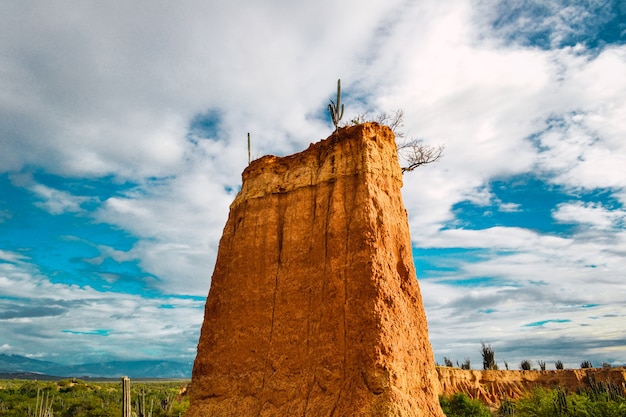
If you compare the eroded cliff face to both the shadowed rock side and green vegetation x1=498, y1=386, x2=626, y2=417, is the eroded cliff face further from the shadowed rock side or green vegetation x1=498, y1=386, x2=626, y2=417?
the shadowed rock side

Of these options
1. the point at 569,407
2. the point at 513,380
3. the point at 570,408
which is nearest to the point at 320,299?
the point at 570,408

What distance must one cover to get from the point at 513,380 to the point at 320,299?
4793cm

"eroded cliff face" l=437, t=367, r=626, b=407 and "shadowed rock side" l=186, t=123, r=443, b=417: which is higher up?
"shadowed rock side" l=186, t=123, r=443, b=417

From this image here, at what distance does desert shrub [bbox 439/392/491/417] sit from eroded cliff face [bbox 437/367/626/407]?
1267 centimetres

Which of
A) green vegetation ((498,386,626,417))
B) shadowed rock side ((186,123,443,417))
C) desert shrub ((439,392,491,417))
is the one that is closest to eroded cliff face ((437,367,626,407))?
desert shrub ((439,392,491,417))

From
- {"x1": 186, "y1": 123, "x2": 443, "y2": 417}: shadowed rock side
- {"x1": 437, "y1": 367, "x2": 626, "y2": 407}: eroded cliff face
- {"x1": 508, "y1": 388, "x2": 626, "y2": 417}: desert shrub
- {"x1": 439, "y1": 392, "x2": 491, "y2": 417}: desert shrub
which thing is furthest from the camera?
{"x1": 437, "y1": 367, "x2": 626, "y2": 407}: eroded cliff face

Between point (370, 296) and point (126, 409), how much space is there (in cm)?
730

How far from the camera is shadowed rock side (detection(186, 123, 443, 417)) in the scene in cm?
1352

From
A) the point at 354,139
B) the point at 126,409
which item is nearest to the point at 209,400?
the point at 126,409

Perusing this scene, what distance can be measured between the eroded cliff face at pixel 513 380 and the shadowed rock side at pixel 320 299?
3315 centimetres

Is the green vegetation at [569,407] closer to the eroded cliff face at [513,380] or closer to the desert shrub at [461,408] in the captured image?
the desert shrub at [461,408]

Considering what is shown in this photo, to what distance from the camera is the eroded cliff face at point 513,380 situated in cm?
4722

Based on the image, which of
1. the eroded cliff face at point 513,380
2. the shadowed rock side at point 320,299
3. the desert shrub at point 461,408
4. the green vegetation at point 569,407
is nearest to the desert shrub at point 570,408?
the green vegetation at point 569,407

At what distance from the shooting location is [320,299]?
15.2 metres
